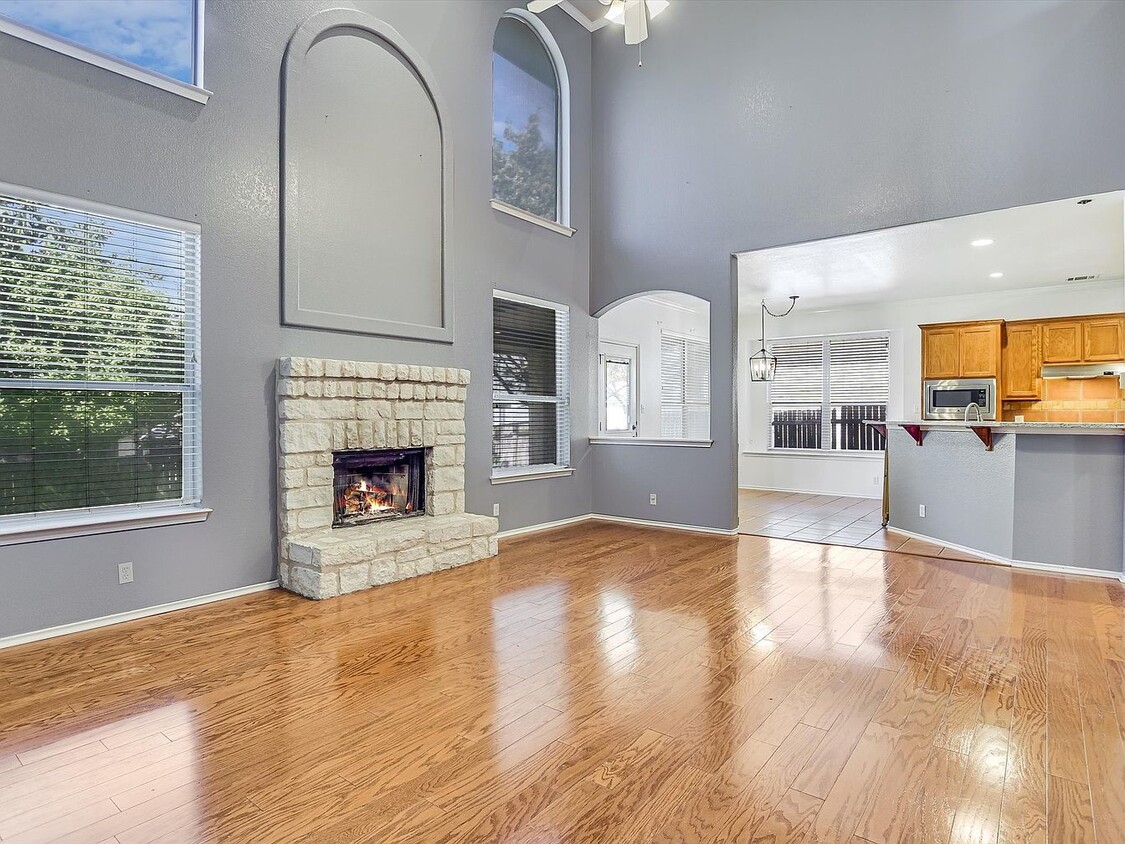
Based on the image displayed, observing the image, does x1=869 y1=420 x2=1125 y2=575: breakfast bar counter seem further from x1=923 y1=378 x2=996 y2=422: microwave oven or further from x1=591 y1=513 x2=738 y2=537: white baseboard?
x1=923 y1=378 x2=996 y2=422: microwave oven

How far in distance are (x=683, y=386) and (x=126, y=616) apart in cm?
734

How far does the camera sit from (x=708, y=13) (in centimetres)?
602

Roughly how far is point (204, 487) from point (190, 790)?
2275mm

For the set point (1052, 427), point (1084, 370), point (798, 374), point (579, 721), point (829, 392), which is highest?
point (798, 374)

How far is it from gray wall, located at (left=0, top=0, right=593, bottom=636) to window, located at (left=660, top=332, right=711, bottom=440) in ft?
13.1

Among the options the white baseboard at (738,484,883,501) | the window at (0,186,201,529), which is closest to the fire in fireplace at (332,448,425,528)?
the window at (0,186,201,529)

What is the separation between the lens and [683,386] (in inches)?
367

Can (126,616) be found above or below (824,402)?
below

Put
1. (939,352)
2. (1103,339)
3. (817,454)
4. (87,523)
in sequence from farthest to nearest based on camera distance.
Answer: (817,454) → (939,352) → (1103,339) → (87,523)

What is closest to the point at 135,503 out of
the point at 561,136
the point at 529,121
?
the point at 529,121

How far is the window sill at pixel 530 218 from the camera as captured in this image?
5.77 m

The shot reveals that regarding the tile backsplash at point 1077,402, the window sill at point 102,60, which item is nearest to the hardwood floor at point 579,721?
the window sill at point 102,60

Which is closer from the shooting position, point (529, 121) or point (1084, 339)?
Answer: point (529, 121)

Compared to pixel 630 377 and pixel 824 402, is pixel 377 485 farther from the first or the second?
pixel 824 402
